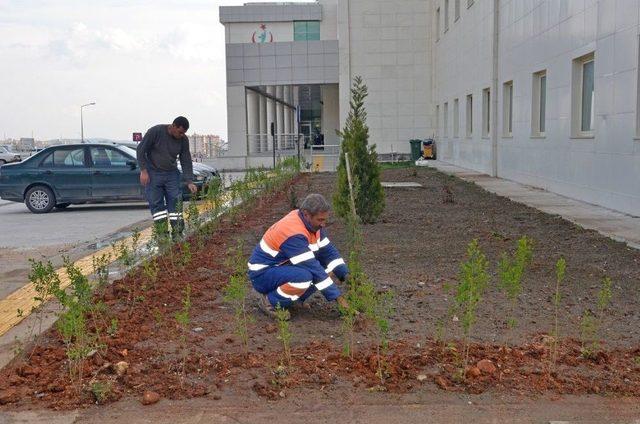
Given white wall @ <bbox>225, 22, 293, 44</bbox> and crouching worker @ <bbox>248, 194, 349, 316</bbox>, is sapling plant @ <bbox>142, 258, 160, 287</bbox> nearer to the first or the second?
crouching worker @ <bbox>248, 194, 349, 316</bbox>

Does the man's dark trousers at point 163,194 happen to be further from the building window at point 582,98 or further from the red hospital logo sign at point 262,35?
the red hospital logo sign at point 262,35

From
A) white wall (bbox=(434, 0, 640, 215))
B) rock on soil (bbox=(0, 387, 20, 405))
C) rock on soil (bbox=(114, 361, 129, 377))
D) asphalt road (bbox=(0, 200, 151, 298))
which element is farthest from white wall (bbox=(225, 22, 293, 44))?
rock on soil (bbox=(0, 387, 20, 405))

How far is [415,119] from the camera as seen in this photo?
38.7 meters

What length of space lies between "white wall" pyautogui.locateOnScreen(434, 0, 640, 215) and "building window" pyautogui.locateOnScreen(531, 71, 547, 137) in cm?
15

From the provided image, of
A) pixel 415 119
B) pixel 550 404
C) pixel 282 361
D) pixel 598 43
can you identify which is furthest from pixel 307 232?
pixel 415 119

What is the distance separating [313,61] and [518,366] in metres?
36.3

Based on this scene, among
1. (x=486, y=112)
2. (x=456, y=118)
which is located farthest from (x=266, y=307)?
(x=456, y=118)

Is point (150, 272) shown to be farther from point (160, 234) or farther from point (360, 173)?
point (360, 173)

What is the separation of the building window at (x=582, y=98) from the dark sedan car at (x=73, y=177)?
8.43 metres

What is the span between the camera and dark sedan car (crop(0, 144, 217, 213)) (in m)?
16.4

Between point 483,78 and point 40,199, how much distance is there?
47.5 ft

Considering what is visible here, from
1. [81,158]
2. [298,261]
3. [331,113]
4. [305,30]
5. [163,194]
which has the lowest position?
[298,261]

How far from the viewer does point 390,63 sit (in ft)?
126

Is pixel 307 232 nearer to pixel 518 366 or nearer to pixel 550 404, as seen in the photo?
pixel 518 366
